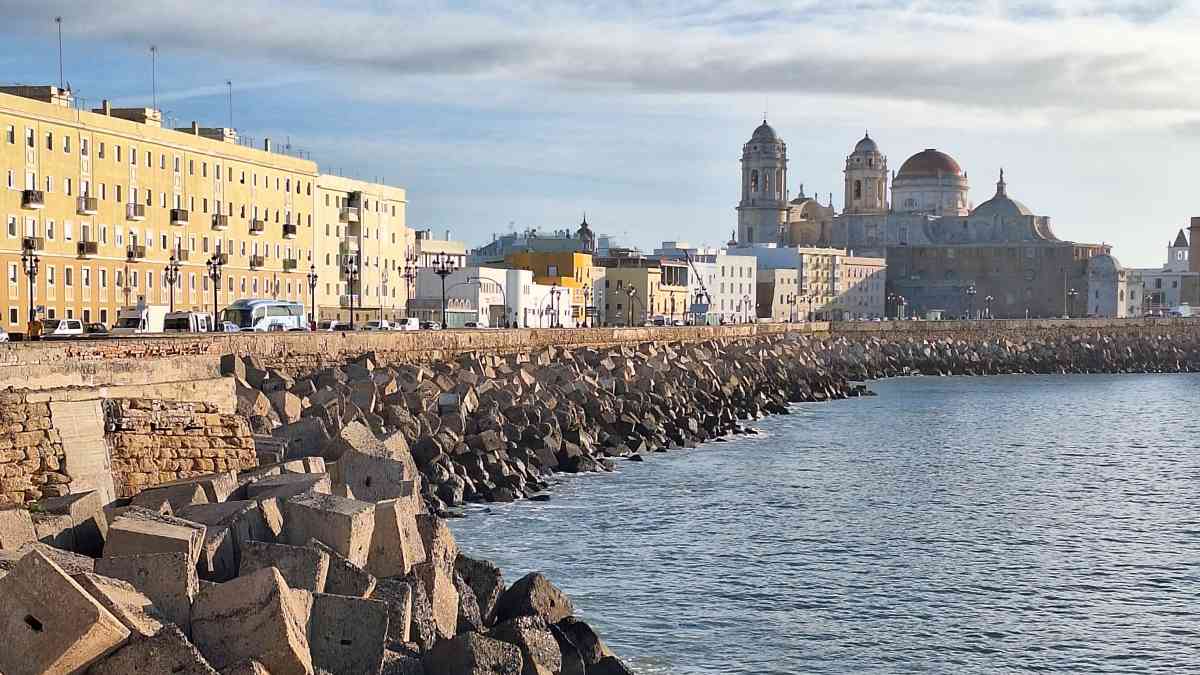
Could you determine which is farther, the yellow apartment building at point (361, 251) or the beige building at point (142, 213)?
the yellow apartment building at point (361, 251)

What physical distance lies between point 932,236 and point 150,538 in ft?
442

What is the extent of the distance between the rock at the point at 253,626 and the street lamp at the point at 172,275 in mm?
43051

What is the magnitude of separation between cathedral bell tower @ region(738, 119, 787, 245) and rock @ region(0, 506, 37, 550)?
411ft

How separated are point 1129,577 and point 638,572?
6.14 m

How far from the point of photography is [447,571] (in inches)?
508

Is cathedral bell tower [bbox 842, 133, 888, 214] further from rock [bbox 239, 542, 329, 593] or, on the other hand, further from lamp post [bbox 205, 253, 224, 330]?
rock [bbox 239, 542, 329, 593]

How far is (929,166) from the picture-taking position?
5768 inches

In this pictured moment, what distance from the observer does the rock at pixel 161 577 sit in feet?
32.9

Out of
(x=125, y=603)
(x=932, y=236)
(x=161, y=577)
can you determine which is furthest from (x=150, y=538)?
(x=932, y=236)

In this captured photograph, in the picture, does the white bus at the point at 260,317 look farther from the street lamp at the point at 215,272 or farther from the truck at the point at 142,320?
the truck at the point at 142,320

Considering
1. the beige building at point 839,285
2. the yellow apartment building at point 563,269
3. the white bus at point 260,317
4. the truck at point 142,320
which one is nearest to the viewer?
the truck at point 142,320

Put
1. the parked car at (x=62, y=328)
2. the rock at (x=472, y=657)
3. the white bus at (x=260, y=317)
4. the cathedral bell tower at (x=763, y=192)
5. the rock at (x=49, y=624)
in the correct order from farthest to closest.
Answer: the cathedral bell tower at (x=763, y=192) → the white bus at (x=260, y=317) → the parked car at (x=62, y=328) → the rock at (x=472, y=657) → the rock at (x=49, y=624)

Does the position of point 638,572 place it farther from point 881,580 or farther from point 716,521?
point 716,521

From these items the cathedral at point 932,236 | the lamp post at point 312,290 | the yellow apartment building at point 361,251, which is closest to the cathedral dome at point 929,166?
the cathedral at point 932,236
